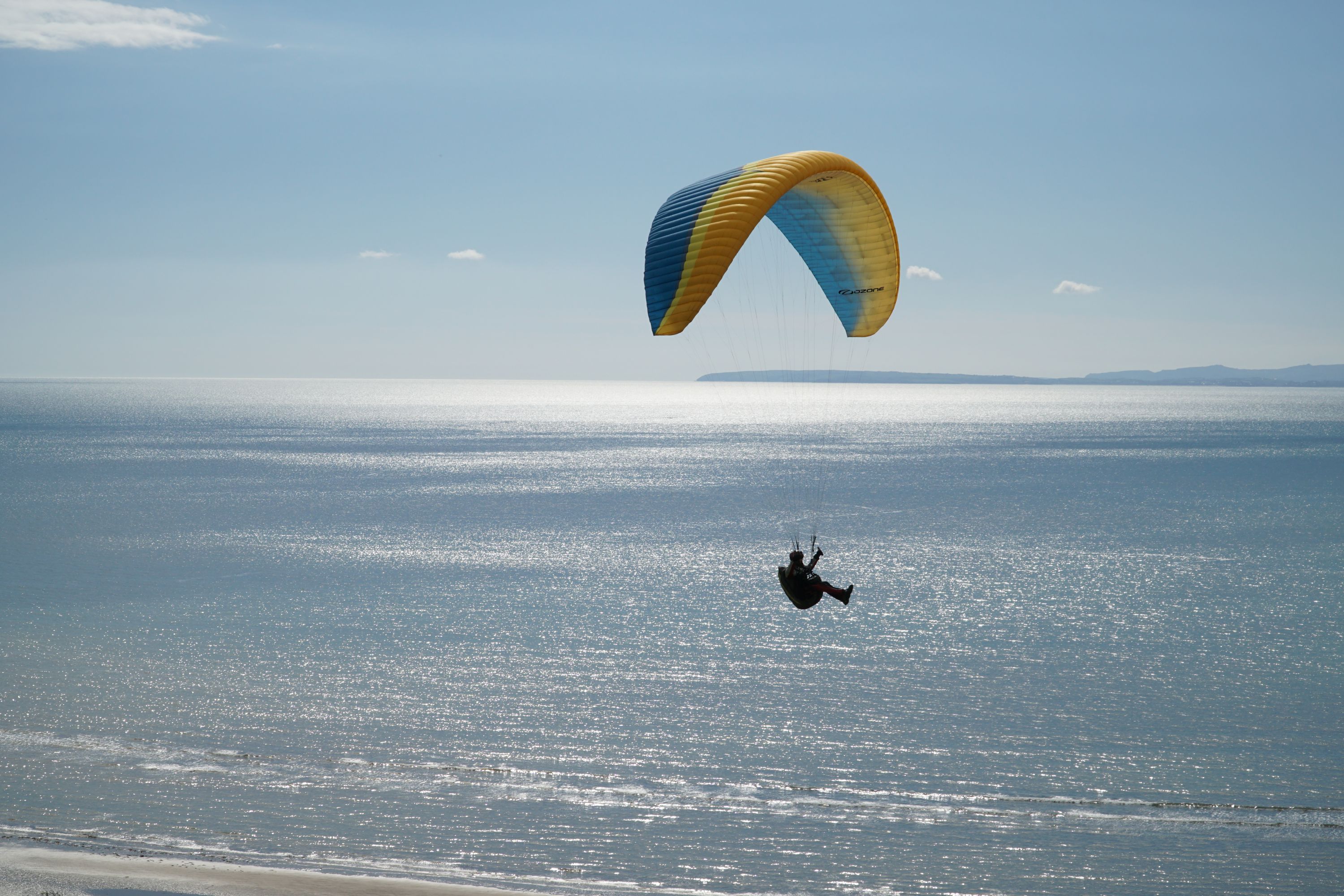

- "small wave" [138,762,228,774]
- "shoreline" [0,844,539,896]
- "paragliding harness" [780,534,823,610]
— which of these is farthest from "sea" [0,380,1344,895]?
"paragliding harness" [780,534,823,610]

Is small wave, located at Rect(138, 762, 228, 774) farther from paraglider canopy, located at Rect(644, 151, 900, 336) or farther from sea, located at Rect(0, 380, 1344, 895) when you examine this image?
paraglider canopy, located at Rect(644, 151, 900, 336)

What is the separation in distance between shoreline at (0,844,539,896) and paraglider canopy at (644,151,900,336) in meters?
9.83

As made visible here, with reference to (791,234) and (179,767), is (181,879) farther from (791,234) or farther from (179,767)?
(791,234)

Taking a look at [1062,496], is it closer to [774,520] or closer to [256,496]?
[774,520]

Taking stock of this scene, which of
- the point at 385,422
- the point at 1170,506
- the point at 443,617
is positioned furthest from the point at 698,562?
the point at 385,422

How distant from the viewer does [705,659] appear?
93.2 feet

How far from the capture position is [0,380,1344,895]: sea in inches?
703

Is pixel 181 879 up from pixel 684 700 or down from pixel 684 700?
down

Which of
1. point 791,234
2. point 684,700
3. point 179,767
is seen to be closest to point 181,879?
point 179,767

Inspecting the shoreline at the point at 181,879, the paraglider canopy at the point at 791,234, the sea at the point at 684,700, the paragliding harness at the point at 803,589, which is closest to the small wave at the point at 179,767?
the sea at the point at 684,700

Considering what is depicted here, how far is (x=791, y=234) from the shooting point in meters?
18.3

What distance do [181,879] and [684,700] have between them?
12078 millimetres

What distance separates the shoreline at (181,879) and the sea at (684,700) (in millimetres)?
378

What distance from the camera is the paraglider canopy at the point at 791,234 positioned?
13.6 m
